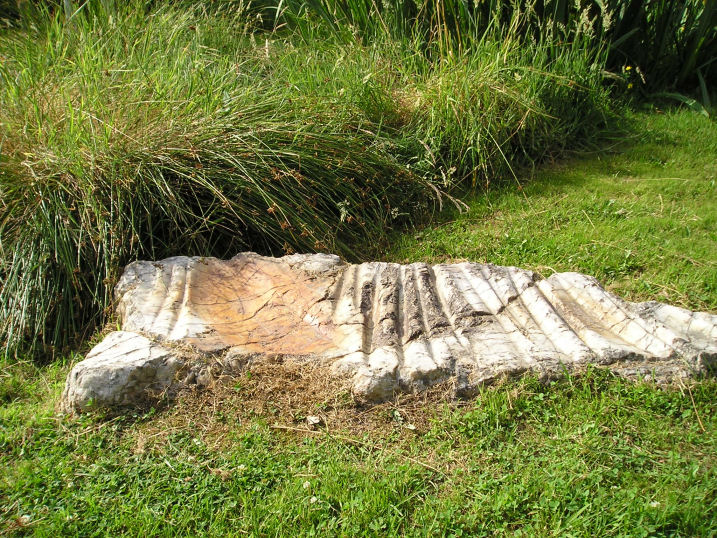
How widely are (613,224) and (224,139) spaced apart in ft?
8.13

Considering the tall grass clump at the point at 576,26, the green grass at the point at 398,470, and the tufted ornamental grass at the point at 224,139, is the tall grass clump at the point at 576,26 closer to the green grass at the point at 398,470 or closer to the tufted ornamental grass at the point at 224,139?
the tufted ornamental grass at the point at 224,139

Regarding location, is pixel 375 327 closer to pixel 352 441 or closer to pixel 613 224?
pixel 352 441

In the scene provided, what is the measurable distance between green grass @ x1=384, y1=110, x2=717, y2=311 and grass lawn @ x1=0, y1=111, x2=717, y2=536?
108cm

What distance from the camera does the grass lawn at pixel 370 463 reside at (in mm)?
2094

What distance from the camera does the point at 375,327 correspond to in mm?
2873

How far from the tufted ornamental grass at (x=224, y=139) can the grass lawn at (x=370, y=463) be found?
26.5 inches

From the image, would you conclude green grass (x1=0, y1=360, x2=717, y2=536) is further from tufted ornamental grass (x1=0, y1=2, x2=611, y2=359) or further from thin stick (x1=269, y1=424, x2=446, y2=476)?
tufted ornamental grass (x1=0, y1=2, x2=611, y2=359)

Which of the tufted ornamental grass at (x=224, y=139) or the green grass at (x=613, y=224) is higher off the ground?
the tufted ornamental grass at (x=224, y=139)

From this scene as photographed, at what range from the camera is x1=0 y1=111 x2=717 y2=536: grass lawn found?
209 centimetres

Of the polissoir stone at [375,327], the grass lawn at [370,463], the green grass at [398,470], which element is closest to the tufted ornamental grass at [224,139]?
the polissoir stone at [375,327]

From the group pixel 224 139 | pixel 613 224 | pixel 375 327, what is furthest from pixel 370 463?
pixel 613 224

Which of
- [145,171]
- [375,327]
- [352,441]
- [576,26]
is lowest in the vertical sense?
[352,441]

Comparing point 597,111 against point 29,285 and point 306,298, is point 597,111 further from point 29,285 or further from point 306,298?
point 29,285

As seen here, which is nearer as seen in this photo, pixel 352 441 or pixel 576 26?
pixel 352 441
